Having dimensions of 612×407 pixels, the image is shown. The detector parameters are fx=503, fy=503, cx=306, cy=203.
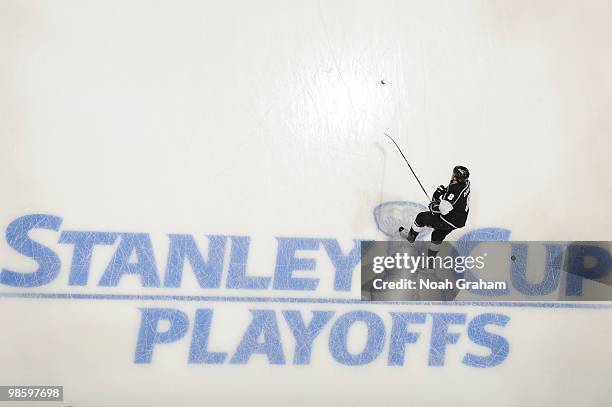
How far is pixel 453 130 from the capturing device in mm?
5129

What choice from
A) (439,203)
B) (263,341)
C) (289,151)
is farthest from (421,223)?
(263,341)

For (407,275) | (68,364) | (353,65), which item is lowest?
(68,364)

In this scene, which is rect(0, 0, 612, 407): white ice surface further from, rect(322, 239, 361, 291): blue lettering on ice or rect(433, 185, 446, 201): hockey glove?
rect(433, 185, 446, 201): hockey glove

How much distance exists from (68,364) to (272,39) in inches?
148

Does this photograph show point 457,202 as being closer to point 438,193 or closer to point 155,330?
point 438,193

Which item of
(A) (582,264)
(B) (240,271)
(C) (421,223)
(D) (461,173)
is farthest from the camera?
(A) (582,264)

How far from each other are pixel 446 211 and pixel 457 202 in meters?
0.13

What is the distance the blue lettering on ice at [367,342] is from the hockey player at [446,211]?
0.88m

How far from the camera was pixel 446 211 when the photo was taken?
4.77 m

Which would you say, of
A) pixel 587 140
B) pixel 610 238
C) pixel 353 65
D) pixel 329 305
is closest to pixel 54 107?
Result: pixel 353 65

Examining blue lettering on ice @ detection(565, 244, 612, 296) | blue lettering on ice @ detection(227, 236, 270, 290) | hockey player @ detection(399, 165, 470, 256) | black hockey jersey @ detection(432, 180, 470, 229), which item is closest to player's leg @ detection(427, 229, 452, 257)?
hockey player @ detection(399, 165, 470, 256)

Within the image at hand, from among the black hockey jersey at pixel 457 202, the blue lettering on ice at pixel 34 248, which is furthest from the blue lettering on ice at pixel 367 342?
the blue lettering on ice at pixel 34 248

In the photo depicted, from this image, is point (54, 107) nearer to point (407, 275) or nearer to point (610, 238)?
point (407, 275)

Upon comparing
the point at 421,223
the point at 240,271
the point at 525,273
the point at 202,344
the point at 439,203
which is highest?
the point at 439,203
